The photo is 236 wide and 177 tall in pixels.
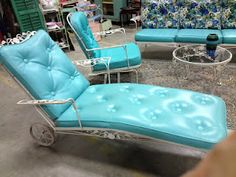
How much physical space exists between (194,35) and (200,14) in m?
0.50

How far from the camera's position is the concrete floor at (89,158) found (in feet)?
5.53

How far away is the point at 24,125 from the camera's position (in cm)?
224

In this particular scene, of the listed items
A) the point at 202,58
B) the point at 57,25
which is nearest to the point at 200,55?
the point at 202,58

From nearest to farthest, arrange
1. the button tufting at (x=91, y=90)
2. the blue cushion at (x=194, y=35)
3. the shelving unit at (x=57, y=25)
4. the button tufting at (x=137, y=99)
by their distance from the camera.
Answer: the button tufting at (x=137, y=99) → the button tufting at (x=91, y=90) → the blue cushion at (x=194, y=35) → the shelving unit at (x=57, y=25)

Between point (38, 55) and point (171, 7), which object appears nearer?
point (38, 55)

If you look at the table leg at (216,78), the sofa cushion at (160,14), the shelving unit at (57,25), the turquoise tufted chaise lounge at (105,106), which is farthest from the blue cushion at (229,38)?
the shelving unit at (57,25)

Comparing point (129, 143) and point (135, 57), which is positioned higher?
point (135, 57)

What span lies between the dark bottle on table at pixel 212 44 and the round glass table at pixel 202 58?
4 cm

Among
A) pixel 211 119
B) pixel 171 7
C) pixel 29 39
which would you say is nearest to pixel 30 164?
pixel 29 39

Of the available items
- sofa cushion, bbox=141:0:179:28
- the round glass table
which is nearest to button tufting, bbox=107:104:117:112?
the round glass table

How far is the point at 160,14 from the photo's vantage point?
3.54m

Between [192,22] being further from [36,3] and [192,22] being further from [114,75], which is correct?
[36,3]

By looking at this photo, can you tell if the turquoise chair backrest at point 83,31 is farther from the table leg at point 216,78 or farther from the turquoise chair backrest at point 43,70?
the table leg at point 216,78

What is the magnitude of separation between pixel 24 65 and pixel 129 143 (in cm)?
103
